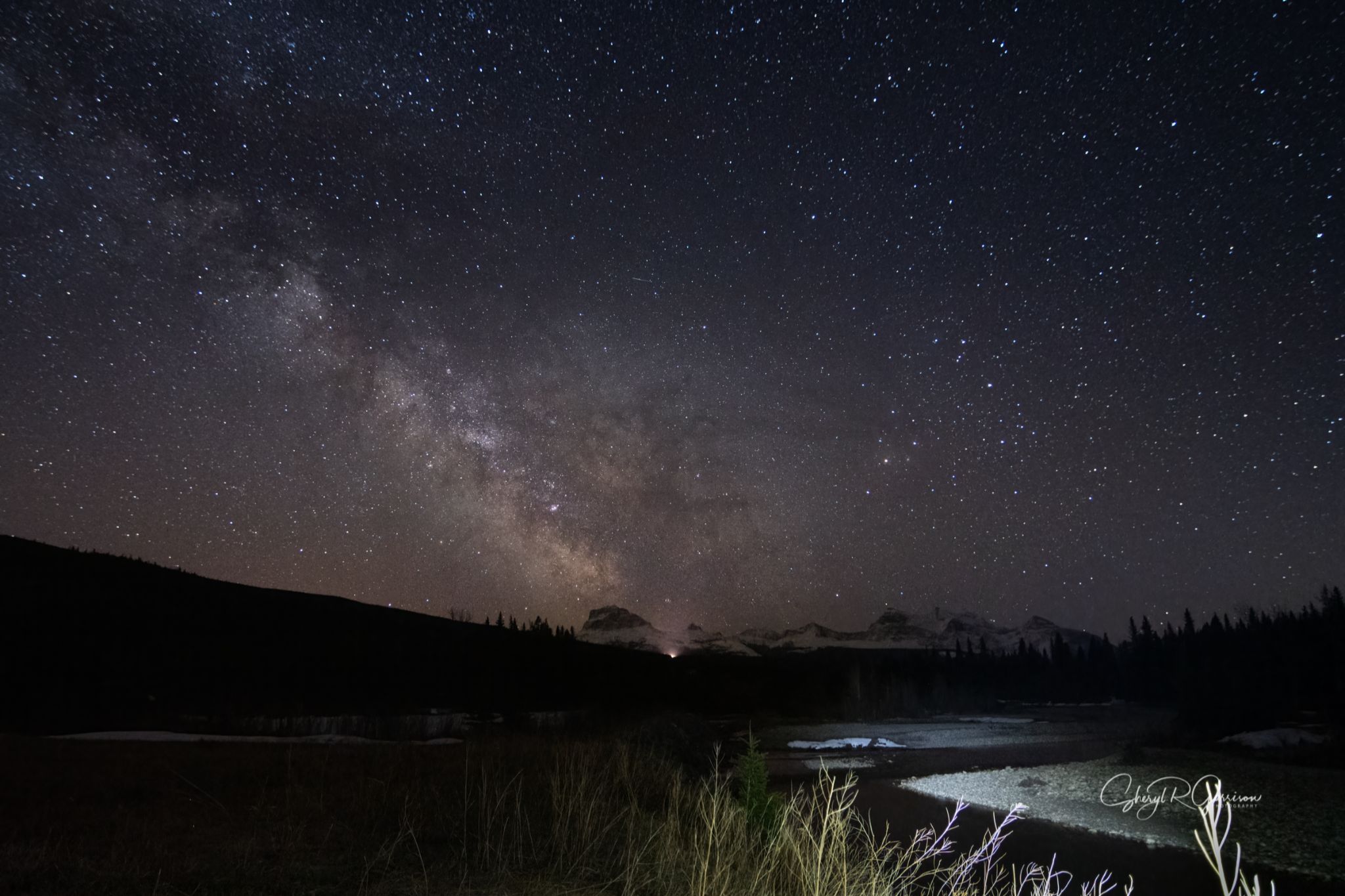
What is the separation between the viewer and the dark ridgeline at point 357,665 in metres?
47.0

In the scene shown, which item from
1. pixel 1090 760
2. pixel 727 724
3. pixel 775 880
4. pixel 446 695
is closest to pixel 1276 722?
pixel 1090 760

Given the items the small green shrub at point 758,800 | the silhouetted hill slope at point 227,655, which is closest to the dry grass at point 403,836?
the small green shrub at point 758,800

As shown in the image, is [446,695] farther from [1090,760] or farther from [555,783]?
[555,783]

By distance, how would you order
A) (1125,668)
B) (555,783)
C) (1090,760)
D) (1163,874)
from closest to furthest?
(555,783) < (1163,874) < (1090,760) < (1125,668)

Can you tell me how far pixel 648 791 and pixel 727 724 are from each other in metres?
52.0

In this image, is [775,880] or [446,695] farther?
[446,695]

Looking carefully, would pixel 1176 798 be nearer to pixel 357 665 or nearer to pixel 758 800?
pixel 758 800

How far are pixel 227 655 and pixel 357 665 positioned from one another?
37.1ft

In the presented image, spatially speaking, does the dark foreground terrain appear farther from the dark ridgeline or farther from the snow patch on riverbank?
the dark ridgeline

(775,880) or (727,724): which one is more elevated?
(775,880)

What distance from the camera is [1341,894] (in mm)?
17656

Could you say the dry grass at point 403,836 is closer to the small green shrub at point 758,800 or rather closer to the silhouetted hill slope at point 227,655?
the small green shrub at point 758,800

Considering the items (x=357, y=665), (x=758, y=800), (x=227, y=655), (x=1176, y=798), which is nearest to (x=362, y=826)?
(x=758, y=800)

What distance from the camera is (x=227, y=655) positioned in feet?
194
